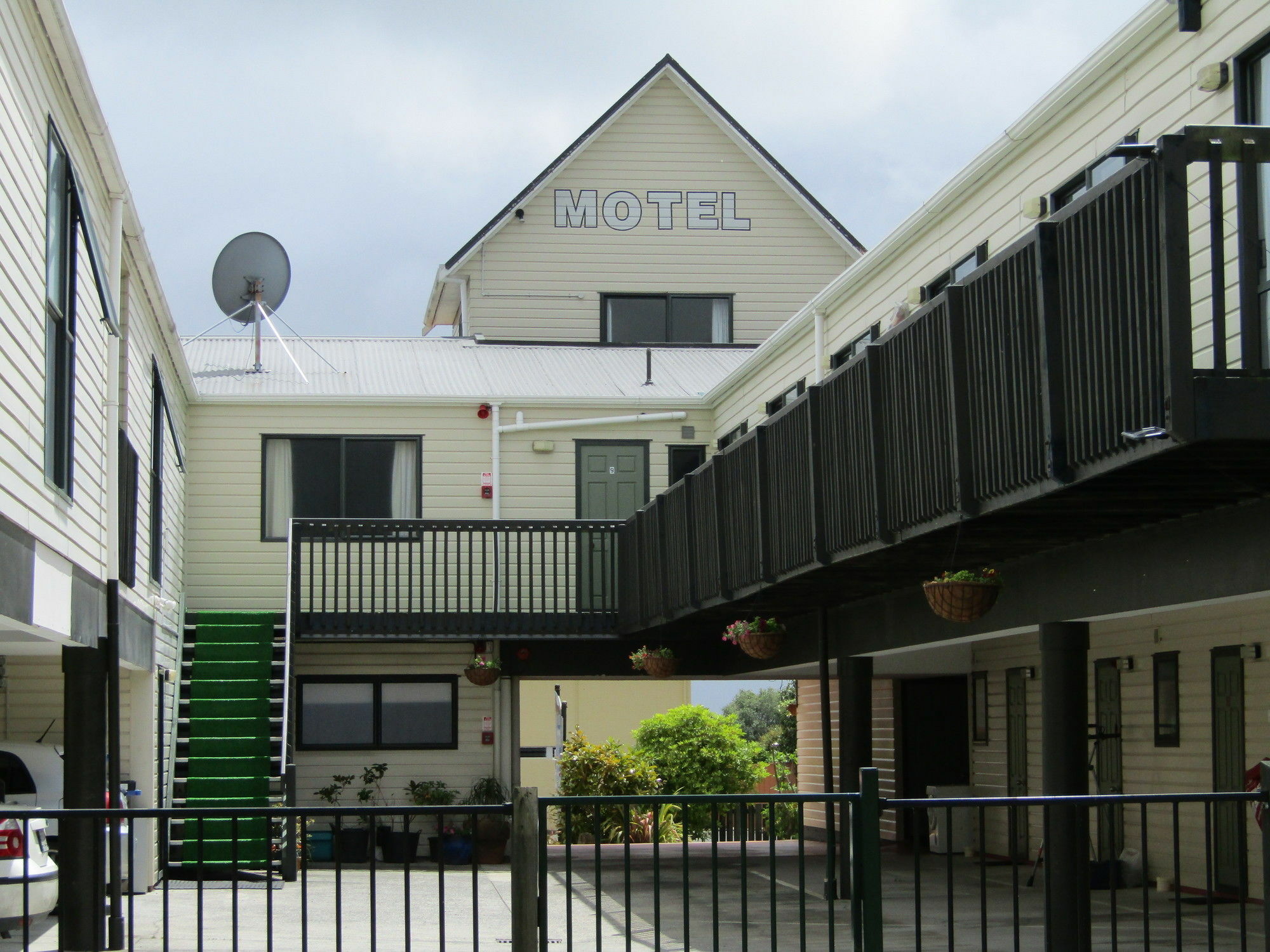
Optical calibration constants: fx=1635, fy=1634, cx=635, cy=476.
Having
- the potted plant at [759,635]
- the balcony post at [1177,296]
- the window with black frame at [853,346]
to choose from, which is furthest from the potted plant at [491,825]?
the balcony post at [1177,296]

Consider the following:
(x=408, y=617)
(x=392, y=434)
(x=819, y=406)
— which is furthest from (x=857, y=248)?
(x=819, y=406)

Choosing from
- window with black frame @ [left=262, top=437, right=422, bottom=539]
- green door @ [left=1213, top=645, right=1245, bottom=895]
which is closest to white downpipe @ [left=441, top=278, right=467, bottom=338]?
window with black frame @ [left=262, top=437, right=422, bottom=539]

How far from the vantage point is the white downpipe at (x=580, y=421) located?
22922 mm

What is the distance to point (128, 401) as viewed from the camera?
556 inches

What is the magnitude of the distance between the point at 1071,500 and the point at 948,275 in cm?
642

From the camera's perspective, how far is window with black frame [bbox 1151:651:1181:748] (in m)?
15.8

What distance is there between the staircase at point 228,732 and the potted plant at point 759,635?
16.8 ft

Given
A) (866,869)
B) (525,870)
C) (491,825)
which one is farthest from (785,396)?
(525,870)

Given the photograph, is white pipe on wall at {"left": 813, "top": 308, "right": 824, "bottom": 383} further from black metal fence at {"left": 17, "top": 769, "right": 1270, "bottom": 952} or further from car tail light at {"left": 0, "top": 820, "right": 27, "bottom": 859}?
car tail light at {"left": 0, "top": 820, "right": 27, "bottom": 859}

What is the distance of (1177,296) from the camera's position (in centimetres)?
690

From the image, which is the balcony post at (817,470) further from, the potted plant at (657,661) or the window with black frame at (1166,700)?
the potted plant at (657,661)

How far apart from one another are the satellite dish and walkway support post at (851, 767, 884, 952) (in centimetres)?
1975

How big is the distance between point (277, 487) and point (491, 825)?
565cm

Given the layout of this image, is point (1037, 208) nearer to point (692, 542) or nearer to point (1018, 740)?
point (692, 542)
